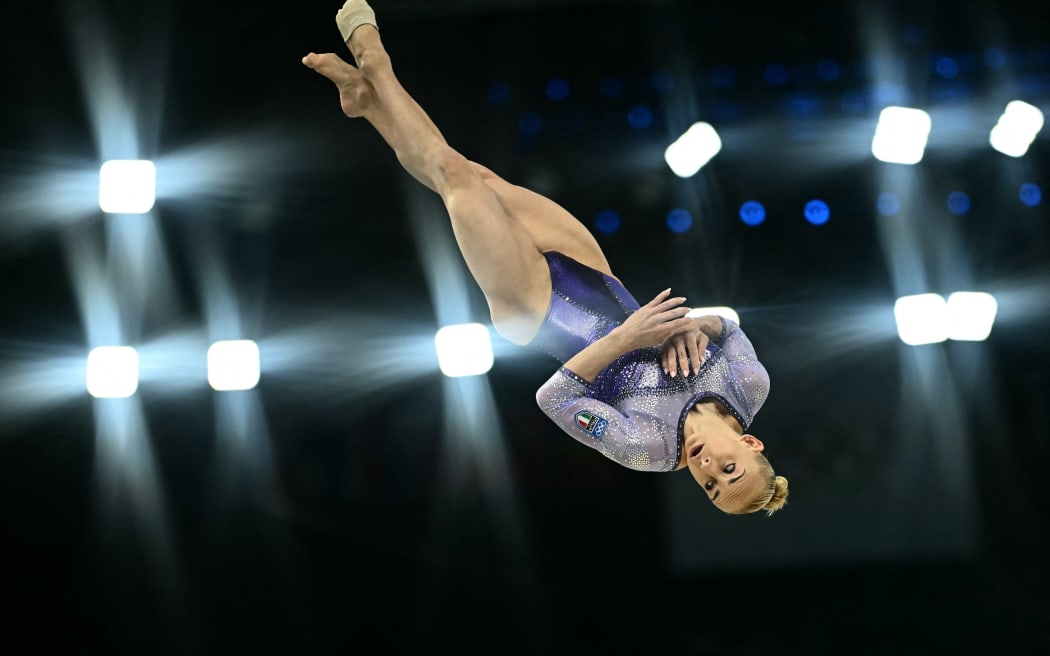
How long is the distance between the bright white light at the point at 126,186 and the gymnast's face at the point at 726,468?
90.0 inches

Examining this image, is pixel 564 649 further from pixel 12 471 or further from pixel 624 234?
pixel 12 471

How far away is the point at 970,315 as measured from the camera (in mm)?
4039

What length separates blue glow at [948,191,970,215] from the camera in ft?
13.8

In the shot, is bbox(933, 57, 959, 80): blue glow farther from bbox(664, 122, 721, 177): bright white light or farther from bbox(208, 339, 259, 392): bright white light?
bbox(208, 339, 259, 392): bright white light

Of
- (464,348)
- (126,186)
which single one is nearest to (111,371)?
(126,186)

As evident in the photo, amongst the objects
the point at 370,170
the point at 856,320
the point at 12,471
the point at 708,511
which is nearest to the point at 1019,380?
the point at 856,320

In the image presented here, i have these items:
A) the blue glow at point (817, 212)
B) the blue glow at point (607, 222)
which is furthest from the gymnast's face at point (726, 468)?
the blue glow at point (817, 212)

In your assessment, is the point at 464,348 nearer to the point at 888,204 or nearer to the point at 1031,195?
the point at 888,204

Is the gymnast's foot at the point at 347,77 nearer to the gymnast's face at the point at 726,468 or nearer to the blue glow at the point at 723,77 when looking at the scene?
the gymnast's face at the point at 726,468

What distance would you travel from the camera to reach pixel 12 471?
3879 millimetres

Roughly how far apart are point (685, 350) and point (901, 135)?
6.20 feet

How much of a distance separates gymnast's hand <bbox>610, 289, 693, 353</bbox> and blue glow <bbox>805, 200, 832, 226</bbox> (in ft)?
5.79

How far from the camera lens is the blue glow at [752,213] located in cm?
421

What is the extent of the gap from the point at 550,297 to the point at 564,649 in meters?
1.64
